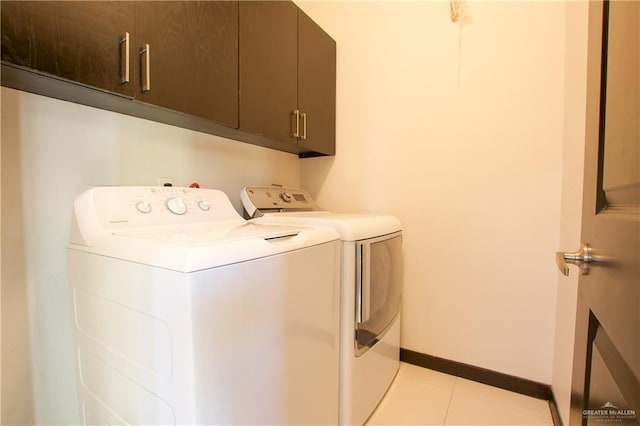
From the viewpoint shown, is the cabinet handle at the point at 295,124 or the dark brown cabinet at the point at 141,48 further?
the cabinet handle at the point at 295,124

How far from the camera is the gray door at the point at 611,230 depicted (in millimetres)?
395

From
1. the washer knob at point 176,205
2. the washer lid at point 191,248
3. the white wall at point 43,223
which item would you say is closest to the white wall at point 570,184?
the washer lid at point 191,248

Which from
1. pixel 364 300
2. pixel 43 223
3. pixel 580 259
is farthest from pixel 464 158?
pixel 43 223

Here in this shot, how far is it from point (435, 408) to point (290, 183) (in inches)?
62.6

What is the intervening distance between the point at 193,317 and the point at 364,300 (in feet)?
2.48

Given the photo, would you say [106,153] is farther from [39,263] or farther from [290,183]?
[290,183]

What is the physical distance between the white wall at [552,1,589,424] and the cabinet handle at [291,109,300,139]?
49.0 inches

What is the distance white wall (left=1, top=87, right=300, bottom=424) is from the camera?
89 cm

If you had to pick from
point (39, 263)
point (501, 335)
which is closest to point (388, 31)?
point (501, 335)

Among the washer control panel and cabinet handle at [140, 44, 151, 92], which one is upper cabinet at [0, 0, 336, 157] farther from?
the washer control panel

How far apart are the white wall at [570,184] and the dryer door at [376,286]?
2.32 ft

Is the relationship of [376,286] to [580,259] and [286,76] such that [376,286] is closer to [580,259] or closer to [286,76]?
[580,259]

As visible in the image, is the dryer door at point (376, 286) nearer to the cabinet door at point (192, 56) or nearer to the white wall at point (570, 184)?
the white wall at point (570, 184)

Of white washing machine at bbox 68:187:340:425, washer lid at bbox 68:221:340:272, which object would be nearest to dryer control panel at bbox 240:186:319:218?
white washing machine at bbox 68:187:340:425
